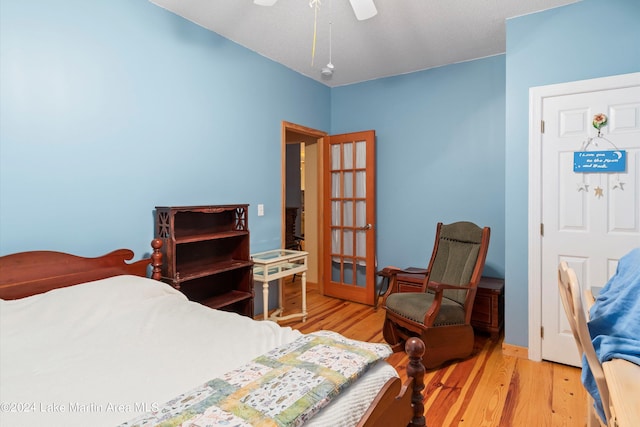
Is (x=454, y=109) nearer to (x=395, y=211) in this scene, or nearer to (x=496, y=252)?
(x=395, y=211)

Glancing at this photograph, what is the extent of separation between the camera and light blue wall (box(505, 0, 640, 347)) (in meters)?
2.33

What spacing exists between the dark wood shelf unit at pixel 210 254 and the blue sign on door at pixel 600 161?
2.58 metres

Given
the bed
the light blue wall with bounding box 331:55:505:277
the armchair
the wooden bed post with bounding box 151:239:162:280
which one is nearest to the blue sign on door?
the armchair

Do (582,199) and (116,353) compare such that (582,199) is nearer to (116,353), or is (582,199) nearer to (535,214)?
(535,214)

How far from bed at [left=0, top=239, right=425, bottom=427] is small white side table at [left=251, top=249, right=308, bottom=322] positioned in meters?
1.07

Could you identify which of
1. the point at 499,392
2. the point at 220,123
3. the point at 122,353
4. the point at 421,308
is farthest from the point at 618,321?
the point at 220,123

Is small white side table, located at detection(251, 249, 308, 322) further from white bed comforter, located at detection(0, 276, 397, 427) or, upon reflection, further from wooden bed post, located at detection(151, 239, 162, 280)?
white bed comforter, located at detection(0, 276, 397, 427)

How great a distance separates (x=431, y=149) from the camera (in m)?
3.77

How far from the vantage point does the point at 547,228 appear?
8.39ft

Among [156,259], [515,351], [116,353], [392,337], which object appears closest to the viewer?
[116,353]

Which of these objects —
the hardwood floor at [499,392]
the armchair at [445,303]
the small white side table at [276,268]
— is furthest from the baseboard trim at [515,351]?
the small white side table at [276,268]

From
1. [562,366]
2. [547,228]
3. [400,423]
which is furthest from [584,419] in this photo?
[400,423]

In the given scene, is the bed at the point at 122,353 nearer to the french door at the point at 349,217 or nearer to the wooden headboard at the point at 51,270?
the wooden headboard at the point at 51,270

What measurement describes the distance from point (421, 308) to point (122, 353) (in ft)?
6.49
